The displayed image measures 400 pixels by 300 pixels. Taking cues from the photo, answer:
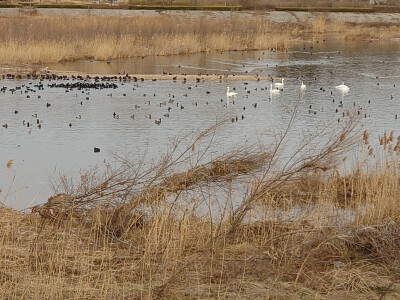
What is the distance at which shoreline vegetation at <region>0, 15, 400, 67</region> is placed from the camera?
77.6 feet

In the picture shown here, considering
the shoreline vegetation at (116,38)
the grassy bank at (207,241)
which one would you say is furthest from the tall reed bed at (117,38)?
the grassy bank at (207,241)

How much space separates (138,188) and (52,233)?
3.47 ft

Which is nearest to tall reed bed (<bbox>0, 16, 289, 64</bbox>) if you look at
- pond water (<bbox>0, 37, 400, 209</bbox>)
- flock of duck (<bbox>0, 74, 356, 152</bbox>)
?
pond water (<bbox>0, 37, 400, 209</bbox>)

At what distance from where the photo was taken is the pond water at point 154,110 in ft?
36.8

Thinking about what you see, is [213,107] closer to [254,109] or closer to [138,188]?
[254,109]

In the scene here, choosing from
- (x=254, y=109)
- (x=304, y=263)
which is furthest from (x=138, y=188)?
(x=254, y=109)

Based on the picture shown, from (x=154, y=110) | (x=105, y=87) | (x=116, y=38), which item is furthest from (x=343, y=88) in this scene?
(x=116, y=38)

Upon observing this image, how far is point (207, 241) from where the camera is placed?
6469mm

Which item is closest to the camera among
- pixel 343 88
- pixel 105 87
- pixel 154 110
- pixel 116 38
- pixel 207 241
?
pixel 207 241

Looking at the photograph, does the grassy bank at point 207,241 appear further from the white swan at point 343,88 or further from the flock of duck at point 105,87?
the white swan at point 343,88

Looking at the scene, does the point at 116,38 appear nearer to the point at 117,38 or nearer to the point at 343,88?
the point at 117,38

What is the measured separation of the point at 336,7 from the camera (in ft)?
159

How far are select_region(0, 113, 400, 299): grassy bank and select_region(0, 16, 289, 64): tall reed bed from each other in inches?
637

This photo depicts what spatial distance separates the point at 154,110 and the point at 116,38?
37.7 ft
